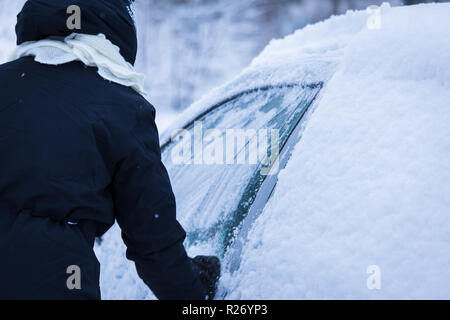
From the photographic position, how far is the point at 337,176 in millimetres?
1229

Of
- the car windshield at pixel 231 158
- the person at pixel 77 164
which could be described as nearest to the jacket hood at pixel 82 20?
the person at pixel 77 164

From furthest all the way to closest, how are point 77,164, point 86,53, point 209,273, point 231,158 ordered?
point 231,158 < point 209,273 < point 86,53 < point 77,164

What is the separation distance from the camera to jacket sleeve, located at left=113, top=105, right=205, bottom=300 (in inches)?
46.4

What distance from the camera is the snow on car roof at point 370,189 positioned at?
3.42ft

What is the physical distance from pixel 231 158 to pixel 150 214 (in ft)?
1.81

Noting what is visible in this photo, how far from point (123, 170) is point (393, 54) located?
989 millimetres

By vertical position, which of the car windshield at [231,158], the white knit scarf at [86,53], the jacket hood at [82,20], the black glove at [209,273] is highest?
the jacket hood at [82,20]

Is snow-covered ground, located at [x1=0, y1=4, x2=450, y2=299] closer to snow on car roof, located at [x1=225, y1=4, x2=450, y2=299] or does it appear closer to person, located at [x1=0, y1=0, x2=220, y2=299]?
snow on car roof, located at [x1=225, y1=4, x2=450, y2=299]

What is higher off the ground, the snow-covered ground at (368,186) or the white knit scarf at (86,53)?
the white knit scarf at (86,53)

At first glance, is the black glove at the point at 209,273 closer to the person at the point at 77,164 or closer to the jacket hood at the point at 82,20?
the person at the point at 77,164

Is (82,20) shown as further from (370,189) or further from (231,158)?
(370,189)

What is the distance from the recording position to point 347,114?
1364mm

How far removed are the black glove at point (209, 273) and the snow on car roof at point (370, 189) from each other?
5 cm

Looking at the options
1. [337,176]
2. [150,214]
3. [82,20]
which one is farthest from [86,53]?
[337,176]
